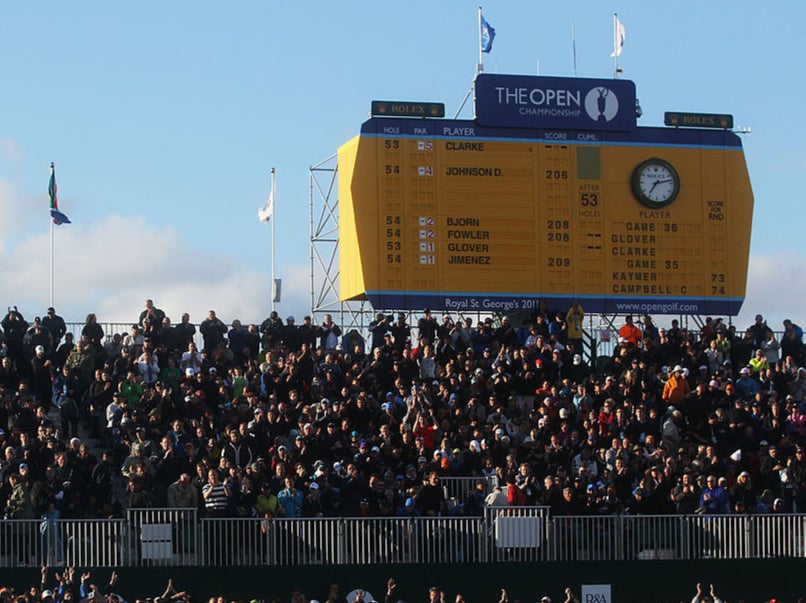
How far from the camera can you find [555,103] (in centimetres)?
3812

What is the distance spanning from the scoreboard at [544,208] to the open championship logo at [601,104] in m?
0.02

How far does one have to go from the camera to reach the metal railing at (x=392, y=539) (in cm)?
2852

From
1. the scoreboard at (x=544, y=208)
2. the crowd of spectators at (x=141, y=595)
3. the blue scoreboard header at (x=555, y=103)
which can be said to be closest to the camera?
the crowd of spectators at (x=141, y=595)

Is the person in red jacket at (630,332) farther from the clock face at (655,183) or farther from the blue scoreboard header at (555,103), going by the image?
the blue scoreboard header at (555,103)

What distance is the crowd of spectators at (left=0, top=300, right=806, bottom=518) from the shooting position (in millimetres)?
29703

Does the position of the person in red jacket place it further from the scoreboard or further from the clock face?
the clock face

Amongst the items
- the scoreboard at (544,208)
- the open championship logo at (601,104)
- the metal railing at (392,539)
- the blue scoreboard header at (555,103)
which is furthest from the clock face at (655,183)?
the metal railing at (392,539)

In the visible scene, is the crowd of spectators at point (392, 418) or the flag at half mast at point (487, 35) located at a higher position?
the flag at half mast at point (487, 35)

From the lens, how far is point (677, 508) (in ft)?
102

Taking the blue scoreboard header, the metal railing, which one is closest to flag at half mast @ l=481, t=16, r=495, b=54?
the blue scoreboard header

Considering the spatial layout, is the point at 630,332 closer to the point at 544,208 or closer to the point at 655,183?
the point at 544,208

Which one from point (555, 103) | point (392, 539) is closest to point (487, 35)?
point (555, 103)

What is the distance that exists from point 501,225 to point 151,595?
12.3 metres

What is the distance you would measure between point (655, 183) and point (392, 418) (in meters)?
9.30
